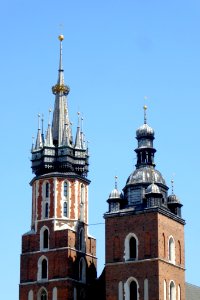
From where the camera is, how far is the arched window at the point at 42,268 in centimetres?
7894

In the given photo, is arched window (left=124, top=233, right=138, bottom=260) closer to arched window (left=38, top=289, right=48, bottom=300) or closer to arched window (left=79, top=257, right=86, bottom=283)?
arched window (left=79, top=257, right=86, bottom=283)

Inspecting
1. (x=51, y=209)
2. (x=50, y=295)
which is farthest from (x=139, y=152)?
(x=50, y=295)

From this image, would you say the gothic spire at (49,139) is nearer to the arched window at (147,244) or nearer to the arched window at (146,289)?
the arched window at (147,244)

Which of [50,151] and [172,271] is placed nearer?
[172,271]

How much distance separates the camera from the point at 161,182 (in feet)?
258

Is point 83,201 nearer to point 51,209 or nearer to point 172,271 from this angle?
point 51,209

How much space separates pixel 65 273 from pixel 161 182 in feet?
36.7

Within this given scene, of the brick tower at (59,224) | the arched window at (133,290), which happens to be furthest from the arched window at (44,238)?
the arched window at (133,290)

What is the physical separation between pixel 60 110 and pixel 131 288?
1929 cm

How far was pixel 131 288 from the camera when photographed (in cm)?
7438

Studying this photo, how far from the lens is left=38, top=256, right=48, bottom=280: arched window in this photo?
78.9m

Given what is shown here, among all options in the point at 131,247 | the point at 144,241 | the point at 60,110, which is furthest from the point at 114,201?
the point at 60,110

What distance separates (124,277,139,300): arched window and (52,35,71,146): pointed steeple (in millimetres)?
15403

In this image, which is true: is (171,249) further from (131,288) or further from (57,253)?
(57,253)
